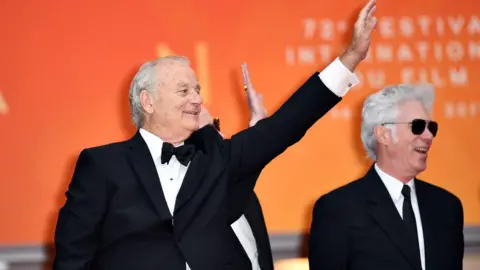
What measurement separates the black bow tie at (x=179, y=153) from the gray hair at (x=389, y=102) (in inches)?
40.0

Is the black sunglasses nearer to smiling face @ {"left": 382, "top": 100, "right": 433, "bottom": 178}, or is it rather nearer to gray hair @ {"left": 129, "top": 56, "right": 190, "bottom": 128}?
smiling face @ {"left": 382, "top": 100, "right": 433, "bottom": 178}

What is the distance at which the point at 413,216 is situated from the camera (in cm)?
323

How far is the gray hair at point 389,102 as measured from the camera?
3.38m

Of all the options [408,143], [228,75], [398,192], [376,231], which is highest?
[228,75]

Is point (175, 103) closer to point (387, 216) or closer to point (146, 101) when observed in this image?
point (146, 101)

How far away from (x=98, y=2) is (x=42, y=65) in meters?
0.39

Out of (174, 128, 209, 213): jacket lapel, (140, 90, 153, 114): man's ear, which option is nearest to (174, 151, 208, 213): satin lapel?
(174, 128, 209, 213): jacket lapel

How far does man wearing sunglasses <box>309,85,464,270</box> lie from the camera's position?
3.14 meters

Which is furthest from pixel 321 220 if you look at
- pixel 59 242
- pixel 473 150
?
pixel 473 150

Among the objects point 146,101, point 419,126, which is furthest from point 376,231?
point 146,101

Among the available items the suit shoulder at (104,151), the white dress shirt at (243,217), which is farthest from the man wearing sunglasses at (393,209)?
the suit shoulder at (104,151)

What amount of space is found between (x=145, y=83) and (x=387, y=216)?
1.05 meters

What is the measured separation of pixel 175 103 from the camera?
2.68 metres

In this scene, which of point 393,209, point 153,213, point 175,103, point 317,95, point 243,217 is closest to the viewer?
point 317,95
